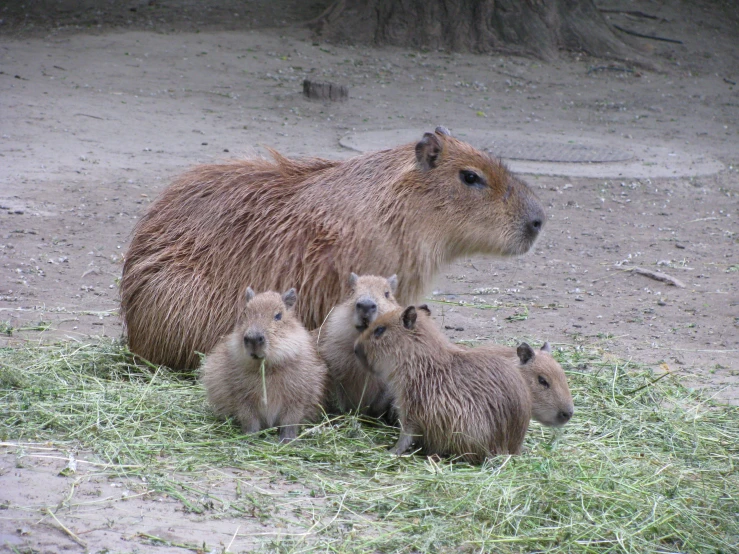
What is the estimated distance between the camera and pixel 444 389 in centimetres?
435

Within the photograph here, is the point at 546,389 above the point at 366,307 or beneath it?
beneath

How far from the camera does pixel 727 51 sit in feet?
55.4

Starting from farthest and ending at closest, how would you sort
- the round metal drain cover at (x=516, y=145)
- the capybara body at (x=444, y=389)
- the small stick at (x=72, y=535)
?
the round metal drain cover at (x=516, y=145), the capybara body at (x=444, y=389), the small stick at (x=72, y=535)

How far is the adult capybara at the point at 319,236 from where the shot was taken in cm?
529

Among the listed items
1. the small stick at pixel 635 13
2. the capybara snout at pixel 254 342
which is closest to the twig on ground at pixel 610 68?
the small stick at pixel 635 13

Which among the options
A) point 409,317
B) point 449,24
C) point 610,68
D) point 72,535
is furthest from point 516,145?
point 72,535

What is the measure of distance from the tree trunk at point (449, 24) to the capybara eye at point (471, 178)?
10.3 m

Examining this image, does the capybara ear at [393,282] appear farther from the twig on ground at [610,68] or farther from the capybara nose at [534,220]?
the twig on ground at [610,68]

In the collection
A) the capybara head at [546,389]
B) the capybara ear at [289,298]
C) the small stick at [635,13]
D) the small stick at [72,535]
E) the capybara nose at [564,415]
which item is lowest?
the small stick at [72,535]

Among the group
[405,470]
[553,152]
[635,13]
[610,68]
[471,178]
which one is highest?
[635,13]

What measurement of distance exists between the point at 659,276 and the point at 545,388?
395cm

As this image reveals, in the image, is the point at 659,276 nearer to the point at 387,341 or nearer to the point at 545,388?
the point at 545,388

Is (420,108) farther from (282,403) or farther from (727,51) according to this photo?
(282,403)

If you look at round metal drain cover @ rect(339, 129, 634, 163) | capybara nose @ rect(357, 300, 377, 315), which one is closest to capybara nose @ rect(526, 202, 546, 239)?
capybara nose @ rect(357, 300, 377, 315)
